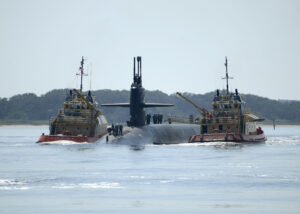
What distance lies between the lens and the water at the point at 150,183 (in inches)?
969

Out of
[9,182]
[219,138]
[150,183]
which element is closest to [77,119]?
[219,138]

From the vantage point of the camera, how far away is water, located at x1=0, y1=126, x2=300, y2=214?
80.8 ft

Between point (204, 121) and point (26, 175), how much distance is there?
3719cm

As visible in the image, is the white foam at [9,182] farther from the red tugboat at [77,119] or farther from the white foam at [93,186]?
the red tugboat at [77,119]

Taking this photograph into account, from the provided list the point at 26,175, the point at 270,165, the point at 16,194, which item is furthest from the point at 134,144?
the point at 16,194

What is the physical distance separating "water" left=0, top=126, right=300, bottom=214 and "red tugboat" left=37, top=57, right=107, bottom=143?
16119mm

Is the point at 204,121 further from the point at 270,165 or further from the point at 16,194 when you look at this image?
the point at 16,194

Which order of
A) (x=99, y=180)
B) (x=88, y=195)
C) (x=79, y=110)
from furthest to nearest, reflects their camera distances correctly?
1. (x=79, y=110)
2. (x=99, y=180)
3. (x=88, y=195)

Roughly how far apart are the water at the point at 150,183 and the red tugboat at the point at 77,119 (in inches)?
635

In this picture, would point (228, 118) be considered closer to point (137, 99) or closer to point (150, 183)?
point (137, 99)

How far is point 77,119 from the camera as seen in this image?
2694 inches

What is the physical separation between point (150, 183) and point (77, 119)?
37.7 m

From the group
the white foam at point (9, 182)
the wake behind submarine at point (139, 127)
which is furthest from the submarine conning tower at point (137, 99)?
the white foam at point (9, 182)

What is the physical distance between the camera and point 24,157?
5075 centimetres
